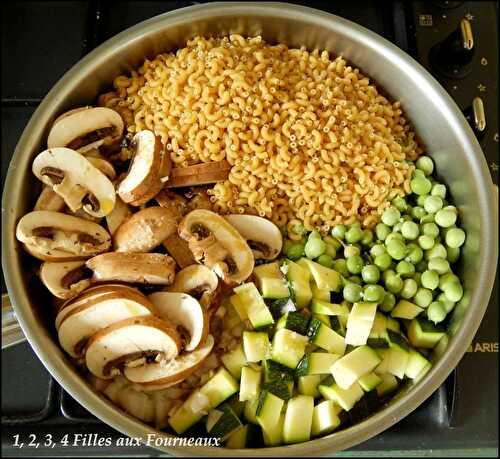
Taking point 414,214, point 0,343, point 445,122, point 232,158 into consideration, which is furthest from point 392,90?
point 0,343

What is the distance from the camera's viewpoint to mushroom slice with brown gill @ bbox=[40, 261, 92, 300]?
4.91 ft

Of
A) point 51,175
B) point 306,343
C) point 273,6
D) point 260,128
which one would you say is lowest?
point 306,343

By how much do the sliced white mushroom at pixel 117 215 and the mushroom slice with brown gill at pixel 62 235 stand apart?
0.03 meters

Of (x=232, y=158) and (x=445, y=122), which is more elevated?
(x=445, y=122)

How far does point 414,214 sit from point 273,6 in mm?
751

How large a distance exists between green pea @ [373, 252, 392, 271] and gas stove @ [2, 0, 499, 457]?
0.36 m

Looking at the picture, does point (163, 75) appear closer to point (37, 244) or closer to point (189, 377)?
point (37, 244)

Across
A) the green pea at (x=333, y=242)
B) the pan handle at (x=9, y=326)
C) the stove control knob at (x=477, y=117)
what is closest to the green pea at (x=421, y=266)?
the green pea at (x=333, y=242)

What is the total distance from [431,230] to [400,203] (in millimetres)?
124

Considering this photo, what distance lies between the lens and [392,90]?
6.09 feet

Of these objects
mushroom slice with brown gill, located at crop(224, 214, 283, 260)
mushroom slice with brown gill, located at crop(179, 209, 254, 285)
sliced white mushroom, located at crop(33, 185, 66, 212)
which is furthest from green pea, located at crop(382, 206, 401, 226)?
sliced white mushroom, located at crop(33, 185, 66, 212)

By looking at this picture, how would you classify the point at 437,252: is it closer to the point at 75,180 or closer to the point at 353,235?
the point at 353,235

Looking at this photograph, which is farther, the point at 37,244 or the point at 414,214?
the point at 414,214

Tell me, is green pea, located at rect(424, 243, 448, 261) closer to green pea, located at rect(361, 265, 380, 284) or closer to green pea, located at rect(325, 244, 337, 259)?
green pea, located at rect(361, 265, 380, 284)
